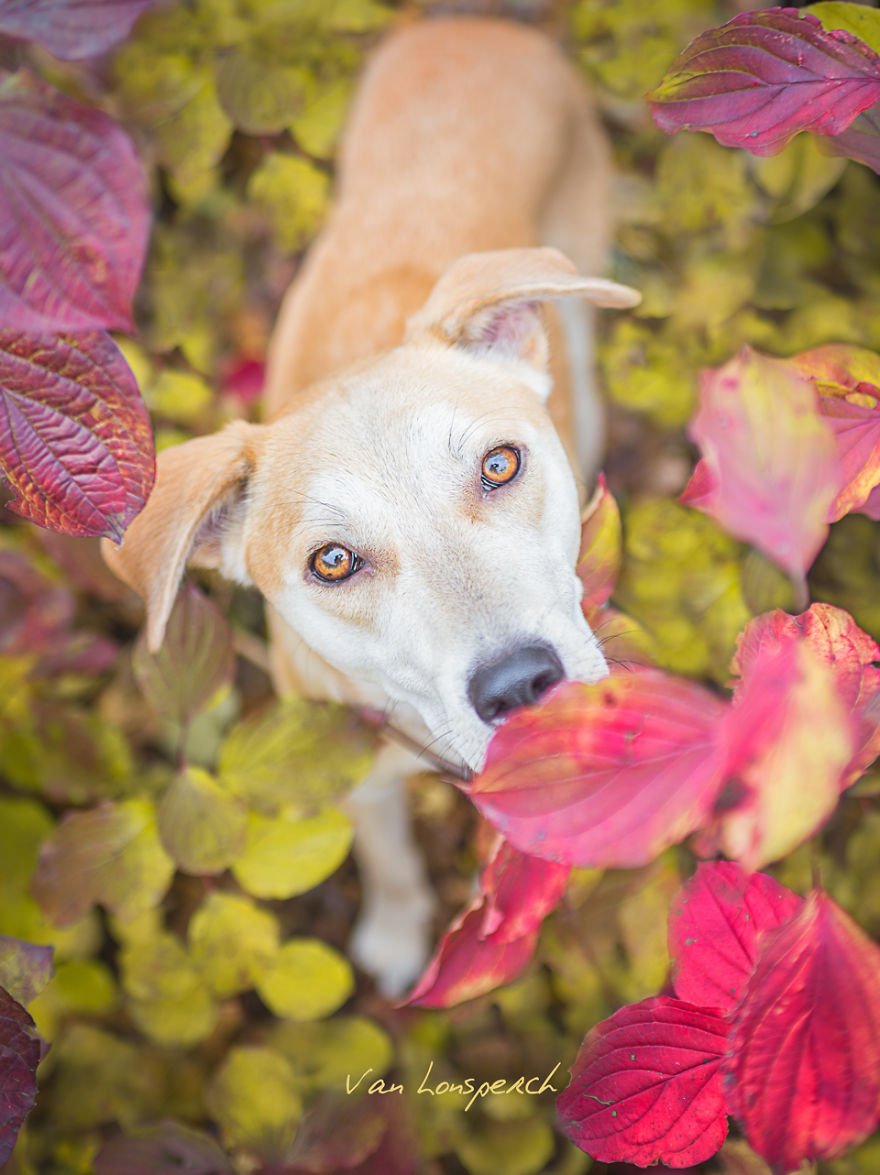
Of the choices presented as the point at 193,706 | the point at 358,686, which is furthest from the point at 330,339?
the point at 193,706

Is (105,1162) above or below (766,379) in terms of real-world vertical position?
below

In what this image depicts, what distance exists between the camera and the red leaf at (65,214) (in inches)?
59.5

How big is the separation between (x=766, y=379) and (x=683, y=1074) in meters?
1.08

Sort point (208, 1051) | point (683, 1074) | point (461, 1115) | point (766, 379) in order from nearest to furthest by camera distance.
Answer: point (766, 379) → point (683, 1074) → point (461, 1115) → point (208, 1051)

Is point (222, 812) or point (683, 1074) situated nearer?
point (683, 1074)

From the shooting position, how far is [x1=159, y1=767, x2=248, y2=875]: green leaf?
6.89ft

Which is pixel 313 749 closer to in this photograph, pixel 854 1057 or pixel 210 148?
pixel 854 1057

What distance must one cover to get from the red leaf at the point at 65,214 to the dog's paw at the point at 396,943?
245cm

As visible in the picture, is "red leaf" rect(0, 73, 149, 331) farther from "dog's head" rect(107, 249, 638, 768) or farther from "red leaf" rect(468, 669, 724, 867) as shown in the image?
"red leaf" rect(468, 669, 724, 867)

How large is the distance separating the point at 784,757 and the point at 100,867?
67.6 inches

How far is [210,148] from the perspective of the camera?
2.55 m

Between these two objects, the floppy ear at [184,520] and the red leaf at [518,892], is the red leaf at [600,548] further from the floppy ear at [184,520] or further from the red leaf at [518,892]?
the floppy ear at [184,520]

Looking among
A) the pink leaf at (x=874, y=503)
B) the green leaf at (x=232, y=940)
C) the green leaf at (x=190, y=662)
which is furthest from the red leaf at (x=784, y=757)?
the green leaf at (x=232, y=940)

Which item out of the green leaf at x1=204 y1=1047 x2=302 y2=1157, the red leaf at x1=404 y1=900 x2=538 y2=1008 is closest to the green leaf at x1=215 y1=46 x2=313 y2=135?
the red leaf at x1=404 y1=900 x2=538 y2=1008
